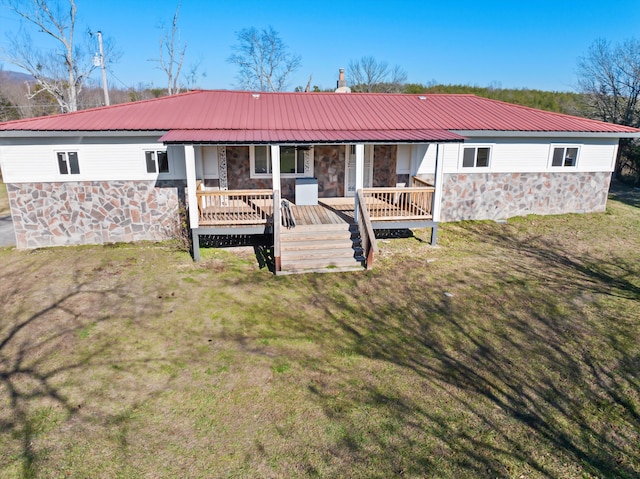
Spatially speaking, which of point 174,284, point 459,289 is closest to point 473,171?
point 459,289

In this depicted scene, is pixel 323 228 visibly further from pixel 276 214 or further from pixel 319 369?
pixel 319 369

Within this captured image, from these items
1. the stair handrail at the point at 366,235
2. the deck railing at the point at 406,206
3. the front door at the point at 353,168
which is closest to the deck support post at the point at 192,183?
the stair handrail at the point at 366,235

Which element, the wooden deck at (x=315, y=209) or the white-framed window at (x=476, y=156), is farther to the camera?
the white-framed window at (x=476, y=156)

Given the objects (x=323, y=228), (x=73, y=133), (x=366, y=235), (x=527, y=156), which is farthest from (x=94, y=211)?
(x=527, y=156)

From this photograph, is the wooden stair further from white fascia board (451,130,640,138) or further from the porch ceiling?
white fascia board (451,130,640,138)

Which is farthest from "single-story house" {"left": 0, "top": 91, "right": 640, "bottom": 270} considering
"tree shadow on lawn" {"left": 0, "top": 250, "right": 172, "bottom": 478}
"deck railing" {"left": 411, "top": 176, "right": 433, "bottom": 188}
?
"tree shadow on lawn" {"left": 0, "top": 250, "right": 172, "bottom": 478}

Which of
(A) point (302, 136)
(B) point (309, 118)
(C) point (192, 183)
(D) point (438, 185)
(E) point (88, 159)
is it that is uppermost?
(B) point (309, 118)

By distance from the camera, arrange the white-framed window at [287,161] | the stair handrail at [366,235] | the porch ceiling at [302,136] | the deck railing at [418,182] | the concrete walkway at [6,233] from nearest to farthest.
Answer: the stair handrail at [366,235] → the porch ceiling at [302,136] → the deck railing at [418,182] → the concrete walkway at [6,233] → the white-framed window at [287,161]

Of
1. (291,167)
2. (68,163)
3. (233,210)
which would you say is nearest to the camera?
(233,210)

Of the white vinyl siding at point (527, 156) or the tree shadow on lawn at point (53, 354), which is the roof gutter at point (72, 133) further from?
the white vinyl siding at point (527, 156)
